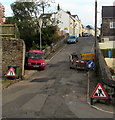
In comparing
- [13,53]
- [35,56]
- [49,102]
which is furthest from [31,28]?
[49,102]

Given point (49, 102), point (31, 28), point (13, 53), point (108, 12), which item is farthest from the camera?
point (108, 12)

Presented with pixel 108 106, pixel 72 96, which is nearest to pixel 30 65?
pixel 72 96

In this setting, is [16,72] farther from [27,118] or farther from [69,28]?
[69,28]

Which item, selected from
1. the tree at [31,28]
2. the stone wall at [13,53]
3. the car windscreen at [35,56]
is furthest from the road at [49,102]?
the tree at [31,28]

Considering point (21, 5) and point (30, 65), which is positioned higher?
point (21, 5)

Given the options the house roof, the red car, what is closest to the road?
the red car

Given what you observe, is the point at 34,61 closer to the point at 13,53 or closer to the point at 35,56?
the point at 35,56

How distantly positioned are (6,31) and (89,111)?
537 inches

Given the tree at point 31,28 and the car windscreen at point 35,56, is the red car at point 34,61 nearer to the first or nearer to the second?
the car windscreen at point 35,56

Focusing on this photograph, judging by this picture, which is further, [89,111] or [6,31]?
[6,31]

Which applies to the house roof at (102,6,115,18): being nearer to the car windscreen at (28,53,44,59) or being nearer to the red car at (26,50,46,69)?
the car windscreen at (28,53,44,59)

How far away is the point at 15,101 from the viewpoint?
1180cm

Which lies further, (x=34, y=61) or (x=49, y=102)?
(x=34, y=61)

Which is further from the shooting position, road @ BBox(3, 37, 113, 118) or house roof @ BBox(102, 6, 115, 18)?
house roof @ BBox(102, 6, 115, 18)
